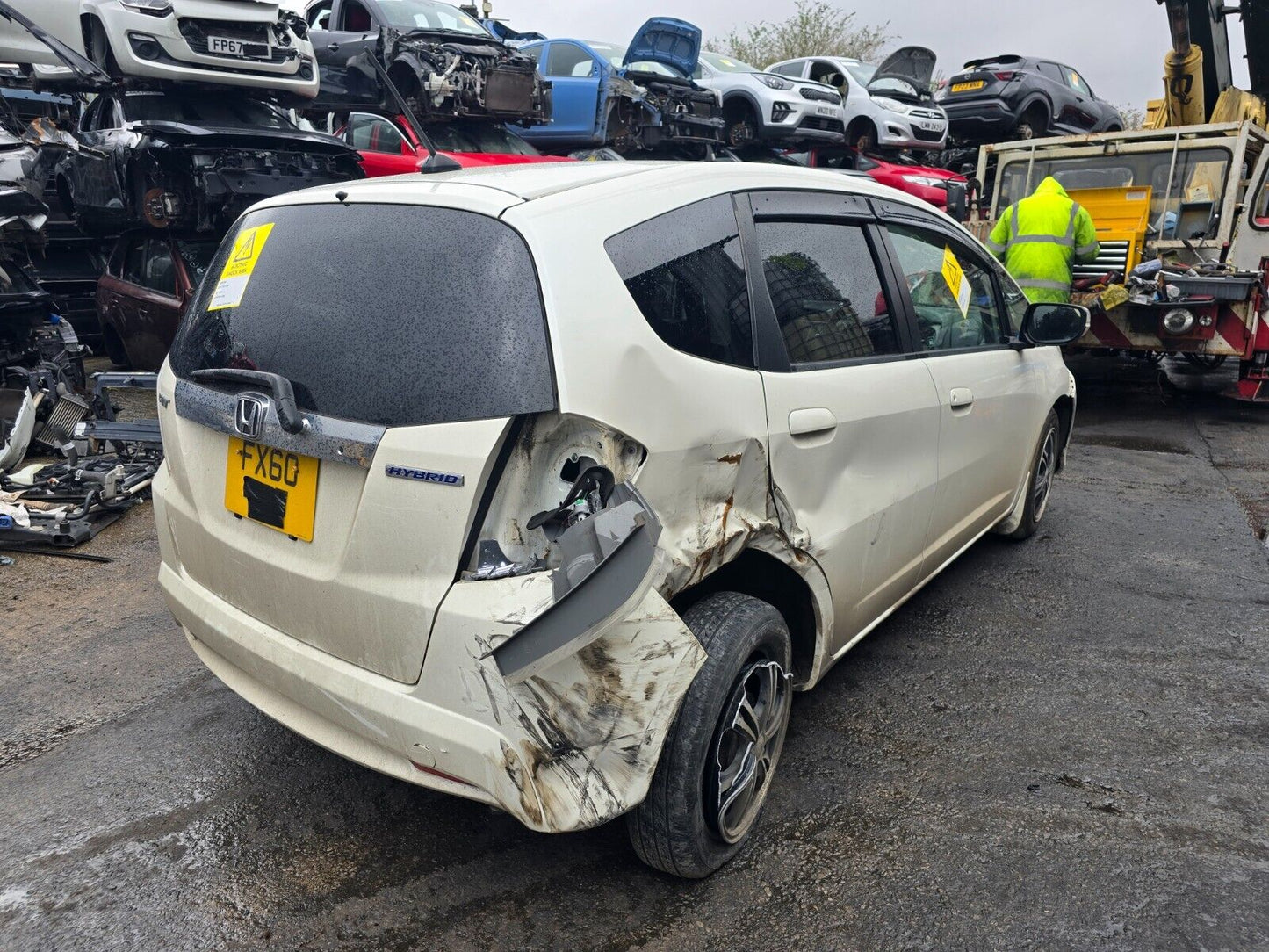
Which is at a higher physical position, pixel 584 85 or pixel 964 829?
pixel 584 85

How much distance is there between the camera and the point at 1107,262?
8289 millimetres

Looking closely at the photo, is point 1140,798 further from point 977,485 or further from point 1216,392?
point 1216,392

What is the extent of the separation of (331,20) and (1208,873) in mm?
11550

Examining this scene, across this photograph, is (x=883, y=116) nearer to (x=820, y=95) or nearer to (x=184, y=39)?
(x=820, y=95)

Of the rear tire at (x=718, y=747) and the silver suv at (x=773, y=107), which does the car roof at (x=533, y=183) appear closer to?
the rear tire at (x=718, y=747)

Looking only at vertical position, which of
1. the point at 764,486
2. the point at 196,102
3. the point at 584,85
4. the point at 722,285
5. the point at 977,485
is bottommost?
the point at 977,485

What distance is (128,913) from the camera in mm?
2150

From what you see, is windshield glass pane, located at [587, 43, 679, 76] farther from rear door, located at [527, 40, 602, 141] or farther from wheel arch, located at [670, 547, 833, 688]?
wheel arch, located at [670, 547, 833, 688]

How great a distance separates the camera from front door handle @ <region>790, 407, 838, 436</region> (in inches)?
94.3

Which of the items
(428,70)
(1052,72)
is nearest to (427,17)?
(428,70)

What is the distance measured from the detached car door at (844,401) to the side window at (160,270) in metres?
5.79

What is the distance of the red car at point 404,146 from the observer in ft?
28.1

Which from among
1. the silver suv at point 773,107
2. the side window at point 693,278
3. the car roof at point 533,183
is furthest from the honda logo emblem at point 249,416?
the silver suv at point 773,107

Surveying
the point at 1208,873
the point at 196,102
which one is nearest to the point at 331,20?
the point at 196,102
